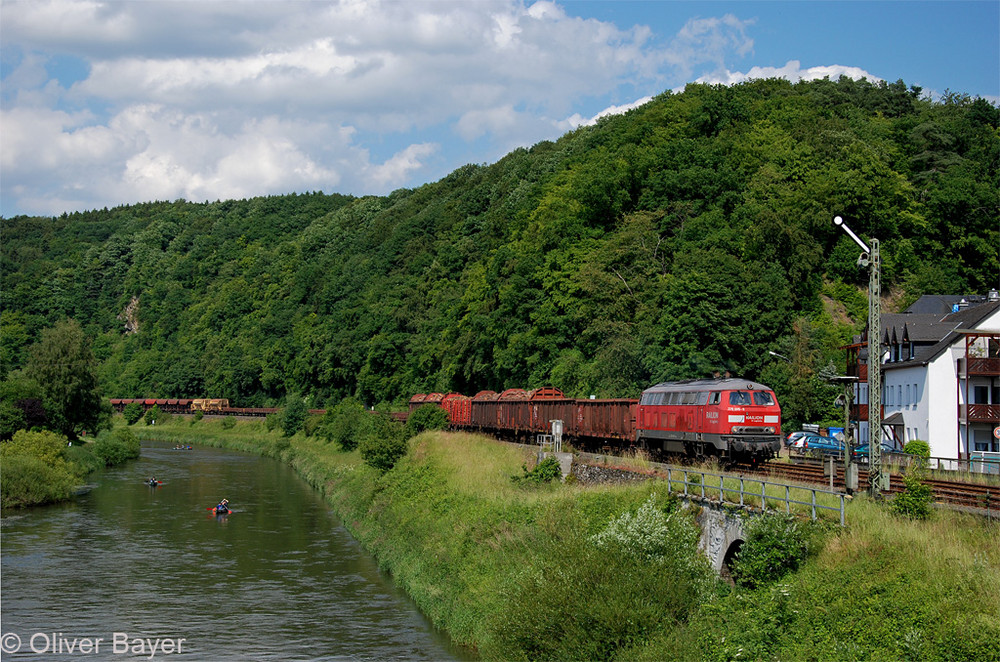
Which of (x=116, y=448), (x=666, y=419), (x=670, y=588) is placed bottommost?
(x=116, y=448)

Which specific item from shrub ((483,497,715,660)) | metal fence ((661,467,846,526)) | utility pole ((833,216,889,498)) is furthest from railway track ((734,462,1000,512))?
shrub ((483,497,715,660))

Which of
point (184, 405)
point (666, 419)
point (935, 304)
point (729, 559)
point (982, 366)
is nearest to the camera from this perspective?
point (729, 559)

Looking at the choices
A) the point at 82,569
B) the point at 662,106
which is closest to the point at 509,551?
the point at 82,569

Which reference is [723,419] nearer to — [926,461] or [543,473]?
[543,473]

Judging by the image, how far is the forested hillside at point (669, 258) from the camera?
58.4m

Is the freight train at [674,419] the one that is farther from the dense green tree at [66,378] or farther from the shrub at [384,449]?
the dense green tree at [66,378]

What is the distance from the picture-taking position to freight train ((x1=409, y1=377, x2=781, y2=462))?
31.0m

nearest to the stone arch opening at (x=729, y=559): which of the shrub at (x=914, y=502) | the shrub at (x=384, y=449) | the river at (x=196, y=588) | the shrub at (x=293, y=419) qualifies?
the shrub at (x=914, y=502)

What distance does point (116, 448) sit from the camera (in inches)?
2928

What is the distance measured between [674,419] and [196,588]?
17.8 meters

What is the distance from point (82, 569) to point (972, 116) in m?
85.4

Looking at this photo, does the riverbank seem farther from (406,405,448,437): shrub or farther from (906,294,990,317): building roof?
(906,294,990,317): building roof

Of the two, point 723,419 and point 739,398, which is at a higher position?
point 739,398

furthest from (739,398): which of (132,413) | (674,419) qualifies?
(132,413)
